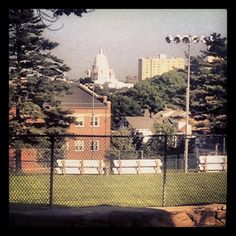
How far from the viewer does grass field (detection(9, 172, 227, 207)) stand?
9117mm

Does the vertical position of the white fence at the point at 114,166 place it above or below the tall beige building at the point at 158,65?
below

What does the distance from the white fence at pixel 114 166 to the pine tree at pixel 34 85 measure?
19.3 ft

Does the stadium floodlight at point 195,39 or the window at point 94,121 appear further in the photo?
the window at point 94,121

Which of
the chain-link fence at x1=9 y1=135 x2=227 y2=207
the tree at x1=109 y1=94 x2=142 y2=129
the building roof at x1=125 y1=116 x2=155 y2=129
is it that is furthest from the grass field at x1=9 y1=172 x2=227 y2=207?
the building roof at x1=125 y1=116 x2=155 y2=129

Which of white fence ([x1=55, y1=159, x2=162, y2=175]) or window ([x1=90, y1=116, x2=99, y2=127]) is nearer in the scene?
white fence ([x1=55, y1=159, x2=162, y2=175])

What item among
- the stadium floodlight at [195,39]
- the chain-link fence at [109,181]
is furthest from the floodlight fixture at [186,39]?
the chain-link fence at [109,181]

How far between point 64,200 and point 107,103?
28.0ft

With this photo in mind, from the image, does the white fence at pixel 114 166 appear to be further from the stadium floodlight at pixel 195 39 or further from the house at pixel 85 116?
the stadium floodlight at pixel 195 39

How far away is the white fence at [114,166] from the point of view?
955 centimetres

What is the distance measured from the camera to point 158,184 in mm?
12609

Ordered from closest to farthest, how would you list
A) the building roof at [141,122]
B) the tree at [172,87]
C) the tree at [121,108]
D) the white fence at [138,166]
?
the white fence at [138,166]
the tree at [121,108]
the tree at [172,87]
the building roof at [141,122]

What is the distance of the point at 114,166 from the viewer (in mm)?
10398

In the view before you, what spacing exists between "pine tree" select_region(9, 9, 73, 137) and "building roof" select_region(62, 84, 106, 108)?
69cm

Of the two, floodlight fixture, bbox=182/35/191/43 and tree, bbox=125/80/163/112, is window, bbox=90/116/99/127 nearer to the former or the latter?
floodlight fixture, bbox=182/35/191/43
